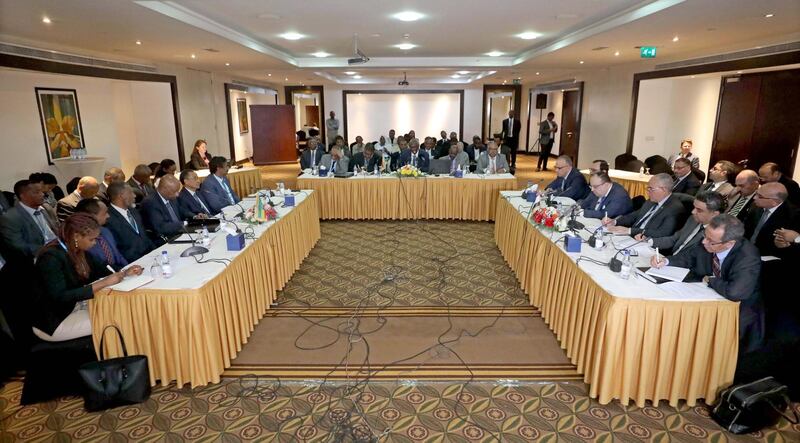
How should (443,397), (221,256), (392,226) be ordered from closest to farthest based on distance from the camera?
(443,397), (221,256), (392,226)

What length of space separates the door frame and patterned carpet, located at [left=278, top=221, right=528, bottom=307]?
4.60 metres

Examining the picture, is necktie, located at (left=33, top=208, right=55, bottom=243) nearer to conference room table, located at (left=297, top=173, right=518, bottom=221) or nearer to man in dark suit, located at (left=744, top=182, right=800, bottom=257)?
conference room table, located at (left=297, top=173, right=518, bottom=221)

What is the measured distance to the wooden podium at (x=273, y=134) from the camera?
14422 mm

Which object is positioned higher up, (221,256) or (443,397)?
(221,256)

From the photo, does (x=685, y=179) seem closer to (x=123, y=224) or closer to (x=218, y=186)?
(x=218, y=186)

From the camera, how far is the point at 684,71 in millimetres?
8211

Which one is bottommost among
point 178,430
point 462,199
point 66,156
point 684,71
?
point 178,430

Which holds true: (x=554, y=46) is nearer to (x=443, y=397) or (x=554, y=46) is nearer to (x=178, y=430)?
(x=443, y=397)

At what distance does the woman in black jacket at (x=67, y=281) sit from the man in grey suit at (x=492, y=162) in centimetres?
609

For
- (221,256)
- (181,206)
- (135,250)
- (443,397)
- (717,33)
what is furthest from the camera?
(717,33)

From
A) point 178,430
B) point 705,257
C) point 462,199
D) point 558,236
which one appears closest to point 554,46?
point 462,199

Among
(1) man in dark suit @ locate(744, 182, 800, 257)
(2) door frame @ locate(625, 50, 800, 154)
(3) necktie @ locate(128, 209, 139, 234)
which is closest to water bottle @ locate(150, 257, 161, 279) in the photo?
(3) necktie @ locate(128, 209, 139, 234)

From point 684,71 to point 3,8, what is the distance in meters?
9.93

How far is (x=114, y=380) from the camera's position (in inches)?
111
